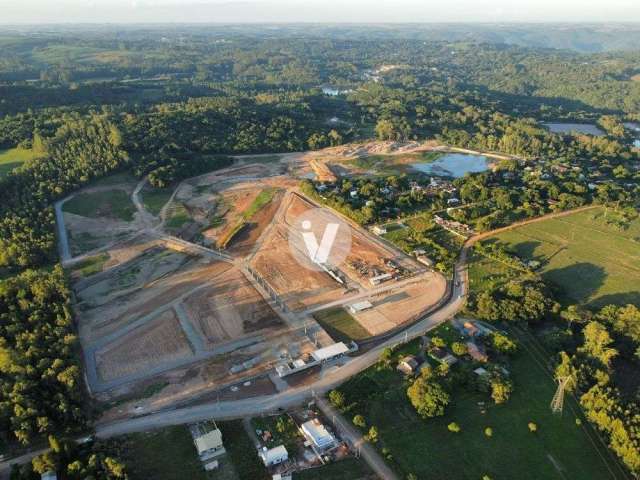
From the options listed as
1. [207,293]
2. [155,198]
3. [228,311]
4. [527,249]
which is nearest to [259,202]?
[155,198]

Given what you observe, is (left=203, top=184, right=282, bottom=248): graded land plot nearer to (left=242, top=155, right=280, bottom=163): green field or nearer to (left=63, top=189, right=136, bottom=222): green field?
(left=63, top=189, right=136, bottom=222): green field

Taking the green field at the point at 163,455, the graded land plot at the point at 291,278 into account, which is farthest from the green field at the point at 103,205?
the green field at the point at 163,455

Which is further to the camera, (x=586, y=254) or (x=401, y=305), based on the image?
(x=586, y=254)

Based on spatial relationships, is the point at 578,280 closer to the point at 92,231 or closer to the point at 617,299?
the point at 617,299

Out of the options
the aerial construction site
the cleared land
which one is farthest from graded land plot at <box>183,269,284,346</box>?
the cleared land

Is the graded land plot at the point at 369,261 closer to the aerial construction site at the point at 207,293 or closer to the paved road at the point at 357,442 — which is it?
the aerial construction site at the point at 207,293

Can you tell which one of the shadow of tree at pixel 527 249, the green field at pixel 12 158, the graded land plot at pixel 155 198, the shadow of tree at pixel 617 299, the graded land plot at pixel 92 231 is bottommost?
the shadow of tree at pixel 617 299
